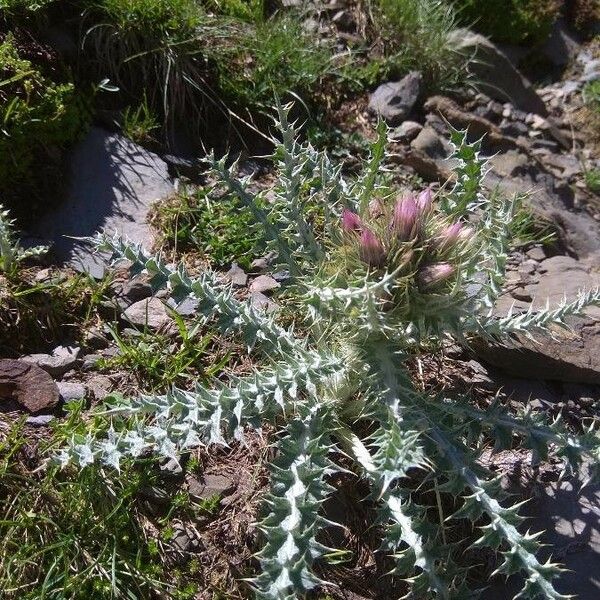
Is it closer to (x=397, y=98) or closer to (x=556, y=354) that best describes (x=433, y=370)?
(x=556, y=354)

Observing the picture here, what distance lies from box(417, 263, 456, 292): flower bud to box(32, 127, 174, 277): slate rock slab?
1554mm

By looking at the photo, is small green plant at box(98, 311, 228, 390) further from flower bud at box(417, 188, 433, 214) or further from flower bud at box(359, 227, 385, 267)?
flower bud at box(417, 188, 433, 214)

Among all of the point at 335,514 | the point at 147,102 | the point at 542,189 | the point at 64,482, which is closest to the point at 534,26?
the point at 542,189

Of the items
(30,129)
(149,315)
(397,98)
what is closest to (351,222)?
(149,315)

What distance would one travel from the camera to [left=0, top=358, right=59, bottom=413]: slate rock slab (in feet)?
8.97

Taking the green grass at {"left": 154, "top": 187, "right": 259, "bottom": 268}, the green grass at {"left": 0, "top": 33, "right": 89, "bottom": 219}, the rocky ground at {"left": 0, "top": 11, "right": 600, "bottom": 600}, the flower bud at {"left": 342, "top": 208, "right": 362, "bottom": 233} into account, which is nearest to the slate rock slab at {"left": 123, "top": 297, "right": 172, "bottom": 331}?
the rocky ground at {"left": 0, "top": 11, "right": 600, "bottom": 600}

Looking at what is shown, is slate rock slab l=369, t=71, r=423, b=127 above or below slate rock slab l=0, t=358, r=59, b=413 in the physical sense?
above

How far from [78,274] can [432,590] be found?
1969 millimetres

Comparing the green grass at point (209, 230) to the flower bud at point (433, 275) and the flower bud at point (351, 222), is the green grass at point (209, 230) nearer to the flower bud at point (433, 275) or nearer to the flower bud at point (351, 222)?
the flower bud at point (351, 222)

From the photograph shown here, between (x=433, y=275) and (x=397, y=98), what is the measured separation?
2.54 meters

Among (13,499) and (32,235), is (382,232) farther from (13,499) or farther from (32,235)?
(32,235)

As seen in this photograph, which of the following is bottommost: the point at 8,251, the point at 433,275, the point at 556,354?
the point at 556,354

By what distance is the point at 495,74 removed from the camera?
546cm

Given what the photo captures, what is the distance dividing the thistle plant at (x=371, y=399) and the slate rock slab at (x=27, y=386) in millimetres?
295
